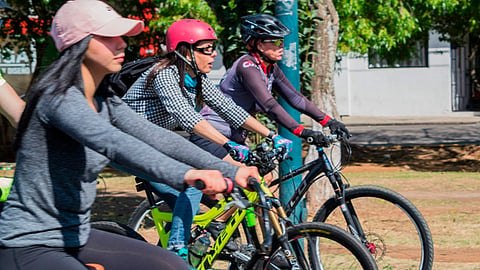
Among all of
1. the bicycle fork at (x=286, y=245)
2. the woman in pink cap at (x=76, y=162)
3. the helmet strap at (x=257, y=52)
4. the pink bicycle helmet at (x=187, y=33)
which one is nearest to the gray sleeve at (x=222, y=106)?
the pink bicycle helmet at (x=187, y=33)

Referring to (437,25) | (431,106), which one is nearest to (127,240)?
(437,25)

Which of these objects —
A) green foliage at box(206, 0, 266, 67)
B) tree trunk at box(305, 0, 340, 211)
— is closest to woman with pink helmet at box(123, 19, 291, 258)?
green foliage at box(206, 0, 266, 67)

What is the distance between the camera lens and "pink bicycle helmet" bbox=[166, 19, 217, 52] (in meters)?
4.62

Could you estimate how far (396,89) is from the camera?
88.8ft

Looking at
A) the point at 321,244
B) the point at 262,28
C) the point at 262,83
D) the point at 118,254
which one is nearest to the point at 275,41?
the point at 262,28

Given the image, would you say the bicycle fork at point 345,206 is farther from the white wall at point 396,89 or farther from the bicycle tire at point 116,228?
the white wall at point 396,89

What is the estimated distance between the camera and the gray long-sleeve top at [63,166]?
255cm

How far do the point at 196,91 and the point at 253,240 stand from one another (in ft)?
3.18

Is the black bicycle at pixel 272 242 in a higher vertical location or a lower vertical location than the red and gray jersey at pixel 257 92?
lower

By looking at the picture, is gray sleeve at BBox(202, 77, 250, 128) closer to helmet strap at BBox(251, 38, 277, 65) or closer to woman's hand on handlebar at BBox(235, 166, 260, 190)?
helmet strap at BBox(251, 38, 277, 65)

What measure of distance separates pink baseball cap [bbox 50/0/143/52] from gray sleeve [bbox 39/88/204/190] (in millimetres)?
273

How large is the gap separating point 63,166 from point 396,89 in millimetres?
25224

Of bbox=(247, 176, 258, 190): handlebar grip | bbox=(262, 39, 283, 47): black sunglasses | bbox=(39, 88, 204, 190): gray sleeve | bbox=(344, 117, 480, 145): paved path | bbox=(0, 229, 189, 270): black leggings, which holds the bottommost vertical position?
bbox=(344, 117, 480, 145): paved path

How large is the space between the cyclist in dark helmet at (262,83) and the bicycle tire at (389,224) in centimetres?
47
